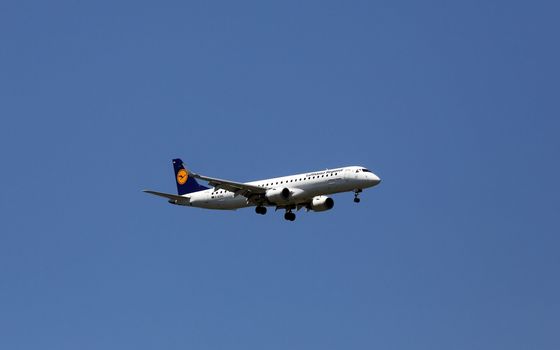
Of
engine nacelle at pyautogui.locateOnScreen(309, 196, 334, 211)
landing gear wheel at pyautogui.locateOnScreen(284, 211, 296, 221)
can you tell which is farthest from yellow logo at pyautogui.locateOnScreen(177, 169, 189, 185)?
engine nacelle at pyautogui.locateOnScreen(309, 196, 334, 211)

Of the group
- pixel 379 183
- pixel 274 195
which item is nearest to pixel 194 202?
pixel 274 195

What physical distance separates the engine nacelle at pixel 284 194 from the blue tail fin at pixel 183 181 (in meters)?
10.1

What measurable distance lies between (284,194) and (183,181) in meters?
15.6

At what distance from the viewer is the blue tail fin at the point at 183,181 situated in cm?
9675

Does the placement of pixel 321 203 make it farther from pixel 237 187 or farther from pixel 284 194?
pixel 237 187

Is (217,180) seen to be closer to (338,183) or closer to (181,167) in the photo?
(338,183)

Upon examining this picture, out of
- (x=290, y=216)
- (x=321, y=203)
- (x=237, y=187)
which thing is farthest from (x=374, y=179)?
(x=237, y=187)

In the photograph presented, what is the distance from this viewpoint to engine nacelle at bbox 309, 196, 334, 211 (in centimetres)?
8931

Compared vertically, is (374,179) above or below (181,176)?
below

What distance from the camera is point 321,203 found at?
8931 cm

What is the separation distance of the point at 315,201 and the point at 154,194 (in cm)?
1360

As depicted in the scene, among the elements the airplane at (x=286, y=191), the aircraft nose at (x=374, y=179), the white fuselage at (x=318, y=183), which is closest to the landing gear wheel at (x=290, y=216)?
the airplane at (x=286, y=191)

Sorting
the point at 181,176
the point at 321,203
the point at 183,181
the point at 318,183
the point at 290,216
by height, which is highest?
the point at 181,176

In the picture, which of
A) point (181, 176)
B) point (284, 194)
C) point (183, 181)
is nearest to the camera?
point (284, 194)
